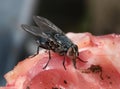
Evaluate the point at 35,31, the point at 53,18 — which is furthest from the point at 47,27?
the point at 53,18

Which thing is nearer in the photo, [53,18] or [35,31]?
[35,31]

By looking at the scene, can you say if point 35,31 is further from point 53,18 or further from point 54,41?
point 53,18

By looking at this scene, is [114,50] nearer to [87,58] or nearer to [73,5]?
[87,58]

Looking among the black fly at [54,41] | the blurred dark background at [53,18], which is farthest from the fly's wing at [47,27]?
the blurred dark background at [53,18]

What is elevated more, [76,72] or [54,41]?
[54,41]

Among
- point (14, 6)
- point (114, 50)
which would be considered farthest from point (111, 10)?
point (114, 50)
